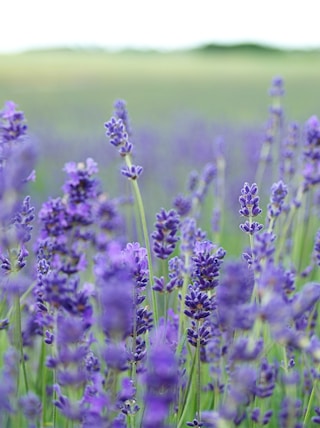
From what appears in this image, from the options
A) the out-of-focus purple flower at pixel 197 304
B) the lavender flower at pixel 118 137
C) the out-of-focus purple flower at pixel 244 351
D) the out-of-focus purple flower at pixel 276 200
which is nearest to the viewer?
the out-of-focus purple flower at pixel 244 351

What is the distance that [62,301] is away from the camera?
42.4 inches

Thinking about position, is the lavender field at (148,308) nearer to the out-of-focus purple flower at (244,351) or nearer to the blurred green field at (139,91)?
the out-of-focus purple flower at (244,351)

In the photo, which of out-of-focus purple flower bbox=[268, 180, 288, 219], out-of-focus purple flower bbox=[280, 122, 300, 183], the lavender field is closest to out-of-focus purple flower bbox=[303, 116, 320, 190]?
the lavender field

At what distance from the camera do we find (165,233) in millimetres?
1641

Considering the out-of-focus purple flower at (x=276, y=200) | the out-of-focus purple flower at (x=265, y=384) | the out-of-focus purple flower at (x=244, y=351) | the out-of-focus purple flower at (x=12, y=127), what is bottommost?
the out-of-focus purple flower at (x=265, y=384)

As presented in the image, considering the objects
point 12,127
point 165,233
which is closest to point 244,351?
point 165,233

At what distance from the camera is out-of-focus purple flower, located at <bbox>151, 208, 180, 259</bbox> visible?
1606 millimetres

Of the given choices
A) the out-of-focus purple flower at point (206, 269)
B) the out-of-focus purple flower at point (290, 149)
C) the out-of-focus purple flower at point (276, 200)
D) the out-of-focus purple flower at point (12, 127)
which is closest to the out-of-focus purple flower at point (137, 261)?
the out-of-focus purple flower at point (206, 269)

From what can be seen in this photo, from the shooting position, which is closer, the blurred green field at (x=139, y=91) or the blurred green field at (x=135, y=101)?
the blurred green field at (x=135, y=101)

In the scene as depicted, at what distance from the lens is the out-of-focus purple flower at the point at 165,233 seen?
1.61 m

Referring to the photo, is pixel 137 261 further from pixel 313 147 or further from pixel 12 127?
pixel 313 147

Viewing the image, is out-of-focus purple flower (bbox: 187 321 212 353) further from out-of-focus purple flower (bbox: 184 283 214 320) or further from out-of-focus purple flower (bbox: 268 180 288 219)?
out-of-focus purple flower (bbox: 268 180 288 219)

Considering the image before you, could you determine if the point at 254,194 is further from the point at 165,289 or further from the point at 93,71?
the point at 93,71

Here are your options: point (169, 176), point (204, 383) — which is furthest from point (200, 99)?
point (204, 383)
